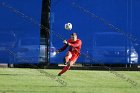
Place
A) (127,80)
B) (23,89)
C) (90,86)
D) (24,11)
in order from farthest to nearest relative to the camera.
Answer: (24,11) → (127,80) → (90,86) → (23,89)

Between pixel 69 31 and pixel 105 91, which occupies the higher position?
pixel 69 31

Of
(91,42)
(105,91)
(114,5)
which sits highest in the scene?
(114,5)

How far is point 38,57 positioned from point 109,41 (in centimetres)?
334

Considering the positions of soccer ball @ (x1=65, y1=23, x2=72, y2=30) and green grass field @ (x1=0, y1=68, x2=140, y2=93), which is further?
soccer ball @ (x1=65, y1=23, x2=72, y2=30)

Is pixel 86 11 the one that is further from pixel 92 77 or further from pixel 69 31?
pixel 92 77

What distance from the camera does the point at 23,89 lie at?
15656 millimetres

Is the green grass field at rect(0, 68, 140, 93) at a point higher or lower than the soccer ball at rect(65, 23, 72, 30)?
lower

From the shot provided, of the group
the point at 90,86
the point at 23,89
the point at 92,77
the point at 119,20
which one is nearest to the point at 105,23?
the point at 119,20

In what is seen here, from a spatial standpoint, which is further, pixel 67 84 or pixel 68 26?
pixel 68 26

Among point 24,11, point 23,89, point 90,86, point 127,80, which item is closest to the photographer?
point 23,89

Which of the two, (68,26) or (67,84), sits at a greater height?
(68,26)

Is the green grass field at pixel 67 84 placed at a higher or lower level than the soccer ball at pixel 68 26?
lower

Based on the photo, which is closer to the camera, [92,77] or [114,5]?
[92,77]

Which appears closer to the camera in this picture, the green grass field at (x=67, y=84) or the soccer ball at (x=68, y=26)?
the green grass field at (x=67, y=84)
